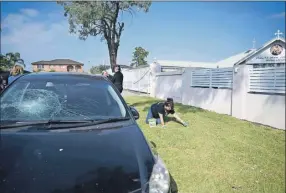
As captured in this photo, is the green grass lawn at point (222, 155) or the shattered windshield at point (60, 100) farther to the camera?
the green grass lawn at point (222, 155)

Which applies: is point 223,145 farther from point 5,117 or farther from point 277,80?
point 5,117

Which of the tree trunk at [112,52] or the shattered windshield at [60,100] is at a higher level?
the tree trunk at [112,52]

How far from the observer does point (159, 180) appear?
85.3 inches

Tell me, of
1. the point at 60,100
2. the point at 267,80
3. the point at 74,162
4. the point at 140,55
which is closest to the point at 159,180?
the point at 74,162

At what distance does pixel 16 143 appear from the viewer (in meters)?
2.30

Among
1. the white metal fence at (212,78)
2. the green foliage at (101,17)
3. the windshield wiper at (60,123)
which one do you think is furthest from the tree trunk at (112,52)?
the windshield wiper at (60,123)

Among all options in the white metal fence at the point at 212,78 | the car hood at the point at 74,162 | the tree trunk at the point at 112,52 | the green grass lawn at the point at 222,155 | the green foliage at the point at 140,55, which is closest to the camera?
the car hood at the point at 74,162

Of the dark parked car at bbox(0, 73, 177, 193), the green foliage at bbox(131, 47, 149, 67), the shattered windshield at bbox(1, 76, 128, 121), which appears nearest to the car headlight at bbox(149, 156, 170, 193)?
the dark parked car at bbox(0, 73, 177, 193)

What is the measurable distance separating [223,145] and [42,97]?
13.4 ft

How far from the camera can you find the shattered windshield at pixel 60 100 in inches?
117

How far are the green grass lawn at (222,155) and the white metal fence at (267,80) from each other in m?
1.09

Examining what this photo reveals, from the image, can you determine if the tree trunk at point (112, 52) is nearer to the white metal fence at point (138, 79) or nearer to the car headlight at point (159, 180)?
the white metal fence at point (138, 79)

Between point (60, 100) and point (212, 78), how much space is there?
8.68 metres

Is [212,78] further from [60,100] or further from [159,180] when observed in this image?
[159,180]
